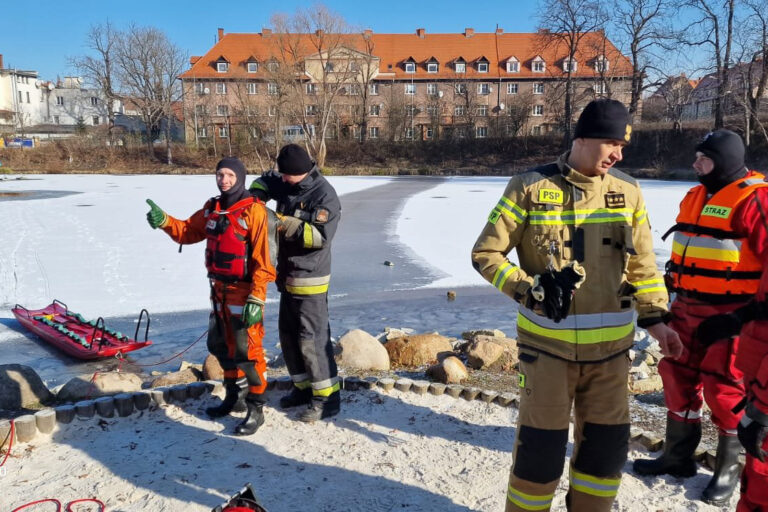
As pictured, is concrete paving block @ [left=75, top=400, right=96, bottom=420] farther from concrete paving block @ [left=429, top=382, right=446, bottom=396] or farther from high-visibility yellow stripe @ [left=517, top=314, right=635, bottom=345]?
high-visibility yellow stripe @ [left=517, top=314, right=635, bottom=345]

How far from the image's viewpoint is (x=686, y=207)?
3352 mm

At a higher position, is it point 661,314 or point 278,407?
point 661,314

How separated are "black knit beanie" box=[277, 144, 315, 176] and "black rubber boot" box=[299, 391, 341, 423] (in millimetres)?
1558

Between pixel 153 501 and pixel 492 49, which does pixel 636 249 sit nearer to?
pixel 153 501

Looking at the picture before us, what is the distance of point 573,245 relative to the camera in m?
2.44

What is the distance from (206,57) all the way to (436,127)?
23200 millimetres

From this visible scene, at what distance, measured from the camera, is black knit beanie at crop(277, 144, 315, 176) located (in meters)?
3.88

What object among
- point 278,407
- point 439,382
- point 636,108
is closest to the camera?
point 278,407

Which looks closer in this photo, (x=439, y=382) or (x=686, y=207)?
(x=686, y=207)

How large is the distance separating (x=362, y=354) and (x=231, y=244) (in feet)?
6.27

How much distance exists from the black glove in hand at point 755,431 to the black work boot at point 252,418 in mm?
2760

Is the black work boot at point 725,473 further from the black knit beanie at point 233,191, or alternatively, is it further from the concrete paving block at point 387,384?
the black knit beanie at point 233,191

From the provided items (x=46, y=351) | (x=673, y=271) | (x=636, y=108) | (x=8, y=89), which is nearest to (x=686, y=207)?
(x=673, y=271)

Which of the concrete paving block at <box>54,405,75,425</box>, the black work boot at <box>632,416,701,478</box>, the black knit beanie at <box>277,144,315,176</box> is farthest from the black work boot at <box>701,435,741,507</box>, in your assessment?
the concrete paving block at <box>54,405,75,425</box>
